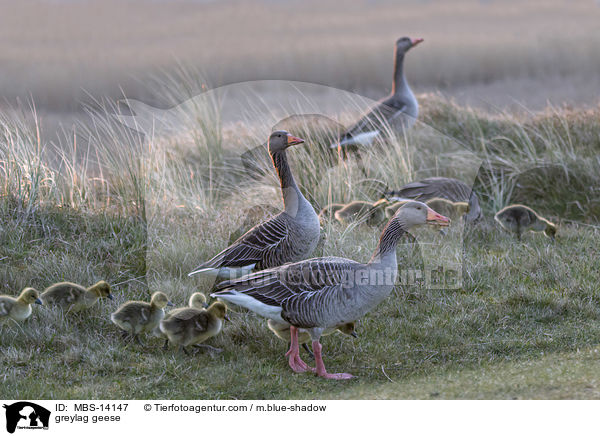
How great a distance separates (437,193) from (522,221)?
1199mm

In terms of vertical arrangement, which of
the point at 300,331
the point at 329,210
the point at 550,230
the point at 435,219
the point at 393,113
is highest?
the point at 393,113

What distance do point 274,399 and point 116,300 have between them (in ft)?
7.68

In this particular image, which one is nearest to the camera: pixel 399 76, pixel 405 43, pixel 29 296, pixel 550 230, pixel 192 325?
pixel 192 325

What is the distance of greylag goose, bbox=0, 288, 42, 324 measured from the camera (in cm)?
594

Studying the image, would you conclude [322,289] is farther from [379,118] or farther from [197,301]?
[379,118]

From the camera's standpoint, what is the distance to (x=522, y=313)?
648 cm

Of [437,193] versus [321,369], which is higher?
[437,193]

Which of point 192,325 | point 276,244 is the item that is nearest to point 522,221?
point 276,244

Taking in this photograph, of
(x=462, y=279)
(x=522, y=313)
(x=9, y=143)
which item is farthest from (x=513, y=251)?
(x=9, y=143)

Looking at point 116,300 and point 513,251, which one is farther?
point 513,251

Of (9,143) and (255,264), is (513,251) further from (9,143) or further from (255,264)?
(9,143)

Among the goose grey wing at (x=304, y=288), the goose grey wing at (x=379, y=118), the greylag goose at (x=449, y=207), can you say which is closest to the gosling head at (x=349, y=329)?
the goose grey wing at (x=304, y=288)

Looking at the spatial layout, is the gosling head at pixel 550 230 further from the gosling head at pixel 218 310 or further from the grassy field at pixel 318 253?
the gosling head at pixel 218 310

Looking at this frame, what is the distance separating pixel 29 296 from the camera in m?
5.92
